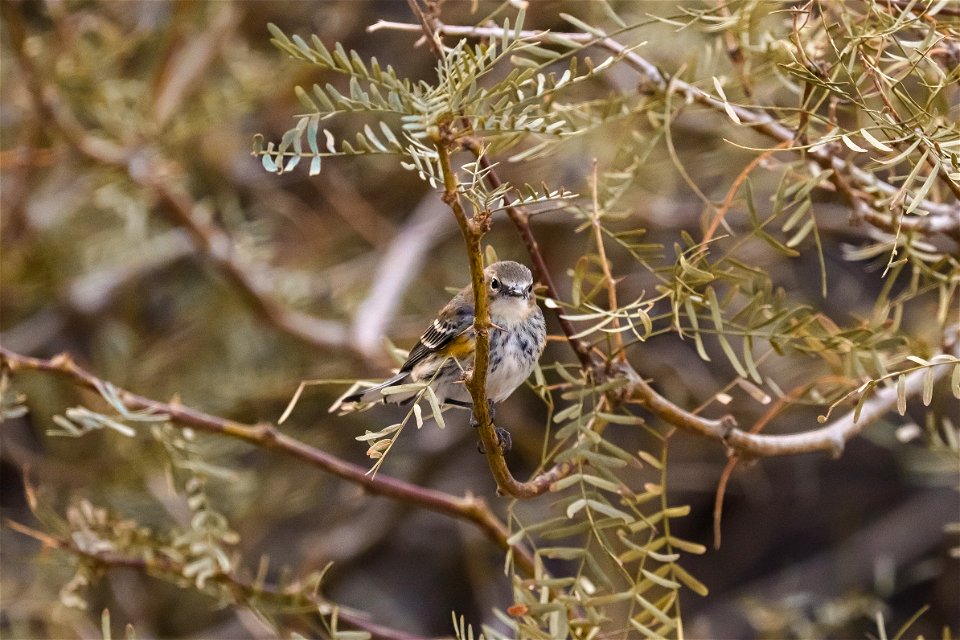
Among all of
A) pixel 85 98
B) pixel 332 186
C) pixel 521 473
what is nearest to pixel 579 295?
pixel 85 98

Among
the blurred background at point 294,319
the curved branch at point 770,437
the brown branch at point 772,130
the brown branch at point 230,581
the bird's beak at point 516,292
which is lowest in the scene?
the blurred background at point 294,319

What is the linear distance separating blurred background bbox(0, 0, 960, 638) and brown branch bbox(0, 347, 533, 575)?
38.0 inches

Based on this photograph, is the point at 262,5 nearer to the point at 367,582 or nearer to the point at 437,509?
the point at 367,582

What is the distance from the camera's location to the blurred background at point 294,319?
241cm

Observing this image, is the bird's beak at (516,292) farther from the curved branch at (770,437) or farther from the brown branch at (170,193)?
the brown branch at (170,193)

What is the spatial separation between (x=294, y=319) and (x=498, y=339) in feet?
4.01

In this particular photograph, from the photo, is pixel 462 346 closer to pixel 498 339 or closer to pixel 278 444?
pixel 498 339

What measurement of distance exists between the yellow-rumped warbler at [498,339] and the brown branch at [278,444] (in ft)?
0.39

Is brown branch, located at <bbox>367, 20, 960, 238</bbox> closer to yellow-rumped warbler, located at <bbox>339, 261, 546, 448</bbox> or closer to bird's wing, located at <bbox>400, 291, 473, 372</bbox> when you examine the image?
yellow-rumped warbler, located at <bbox>339, 261, 546, 448</bbox>

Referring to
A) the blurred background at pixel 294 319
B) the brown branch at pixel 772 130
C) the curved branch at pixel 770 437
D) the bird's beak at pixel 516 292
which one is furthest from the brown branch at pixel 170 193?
the curved branch at pixel 770 437

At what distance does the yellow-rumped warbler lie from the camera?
1.45 m

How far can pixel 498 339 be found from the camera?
149 cm

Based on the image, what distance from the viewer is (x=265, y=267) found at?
275 centimetres

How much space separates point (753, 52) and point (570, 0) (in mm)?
1501
